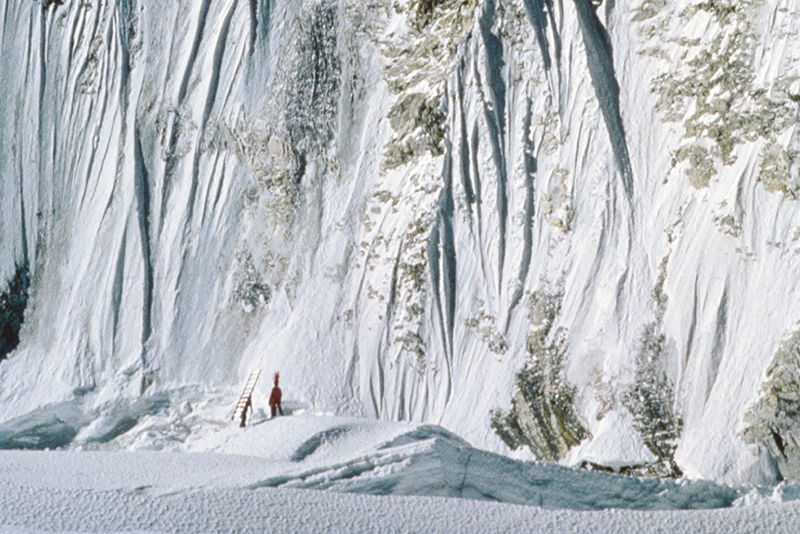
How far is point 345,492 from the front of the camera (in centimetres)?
475

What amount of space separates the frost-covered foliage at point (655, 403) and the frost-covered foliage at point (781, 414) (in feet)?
2.39

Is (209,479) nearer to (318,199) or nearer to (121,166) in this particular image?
(318,199)

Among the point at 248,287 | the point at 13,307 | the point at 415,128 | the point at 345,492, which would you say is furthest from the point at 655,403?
the point at 13,307

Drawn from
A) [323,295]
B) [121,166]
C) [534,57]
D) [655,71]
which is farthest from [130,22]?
[655,71]

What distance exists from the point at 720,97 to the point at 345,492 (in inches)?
239

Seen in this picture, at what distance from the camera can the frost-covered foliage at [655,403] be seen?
6.96 meters

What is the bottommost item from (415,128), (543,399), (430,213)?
(543,399)

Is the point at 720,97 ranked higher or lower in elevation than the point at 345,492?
higher

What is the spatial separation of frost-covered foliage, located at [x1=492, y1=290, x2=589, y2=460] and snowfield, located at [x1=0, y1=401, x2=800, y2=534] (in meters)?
1.60

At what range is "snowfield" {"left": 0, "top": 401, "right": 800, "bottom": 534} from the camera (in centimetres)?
387

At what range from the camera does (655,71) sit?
8.43 metres

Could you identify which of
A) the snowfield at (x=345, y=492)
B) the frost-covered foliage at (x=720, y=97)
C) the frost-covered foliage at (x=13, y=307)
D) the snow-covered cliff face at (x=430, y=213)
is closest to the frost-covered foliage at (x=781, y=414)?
the snow-covered cliff face at (x=430, y=213)

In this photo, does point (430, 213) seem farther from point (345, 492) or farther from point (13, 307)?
point (13, 307)

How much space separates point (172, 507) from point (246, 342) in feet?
16.6
